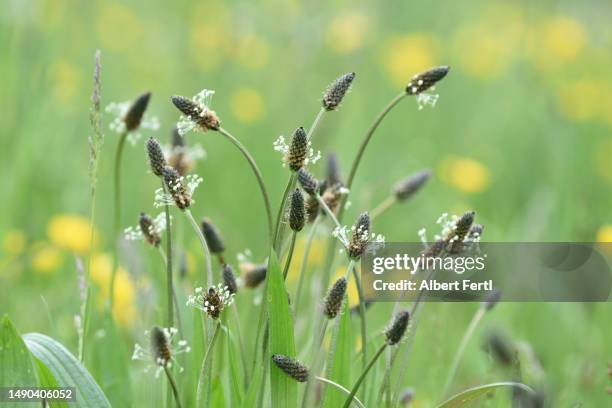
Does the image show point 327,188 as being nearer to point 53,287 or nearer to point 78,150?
point 53,287

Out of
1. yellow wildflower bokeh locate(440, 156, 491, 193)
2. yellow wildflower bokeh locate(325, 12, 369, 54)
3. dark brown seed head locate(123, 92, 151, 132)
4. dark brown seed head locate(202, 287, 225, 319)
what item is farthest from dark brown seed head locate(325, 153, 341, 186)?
yellow wildflower bokeh locate(325, 12, 369, 54)

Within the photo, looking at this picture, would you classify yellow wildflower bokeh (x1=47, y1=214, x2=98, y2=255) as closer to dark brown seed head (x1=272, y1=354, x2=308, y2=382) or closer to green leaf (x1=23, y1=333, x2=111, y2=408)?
green leaf (x1=23, y1=333, x2=111, y2=408)

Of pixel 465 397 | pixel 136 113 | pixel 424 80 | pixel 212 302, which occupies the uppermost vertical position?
pixel 136 113

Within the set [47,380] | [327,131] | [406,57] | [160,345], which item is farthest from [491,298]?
[406,57]

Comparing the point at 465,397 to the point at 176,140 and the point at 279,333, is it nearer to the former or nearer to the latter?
the point at 279,333

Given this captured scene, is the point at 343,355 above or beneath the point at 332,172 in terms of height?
beneath

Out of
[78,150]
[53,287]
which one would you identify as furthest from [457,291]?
[78,150]

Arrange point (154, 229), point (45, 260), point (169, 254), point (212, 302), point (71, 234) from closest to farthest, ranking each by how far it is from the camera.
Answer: point (212, 302), point (169, 254), point (154, 229), point (45, 260), point (71, 234)
